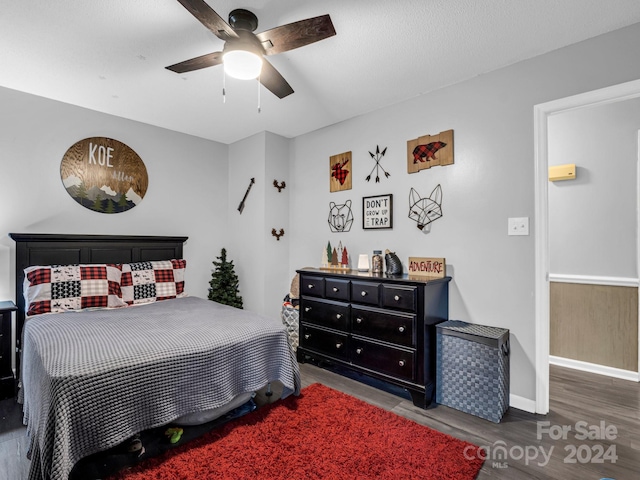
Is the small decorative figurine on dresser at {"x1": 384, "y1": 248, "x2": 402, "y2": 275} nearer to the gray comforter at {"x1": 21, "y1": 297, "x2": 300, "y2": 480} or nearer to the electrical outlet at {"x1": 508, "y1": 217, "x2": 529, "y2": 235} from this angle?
the electrical outlet at {"x1": 508, "y1": 217, "x2": 529, "y2": 235}

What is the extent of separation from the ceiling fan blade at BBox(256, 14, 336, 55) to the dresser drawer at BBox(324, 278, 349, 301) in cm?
187

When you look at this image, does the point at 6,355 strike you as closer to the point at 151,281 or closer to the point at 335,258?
the point at 151,281

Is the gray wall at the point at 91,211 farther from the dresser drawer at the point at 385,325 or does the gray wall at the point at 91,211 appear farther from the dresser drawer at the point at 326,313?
the dresser drawer at the point at 385,325

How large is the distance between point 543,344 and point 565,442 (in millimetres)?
608

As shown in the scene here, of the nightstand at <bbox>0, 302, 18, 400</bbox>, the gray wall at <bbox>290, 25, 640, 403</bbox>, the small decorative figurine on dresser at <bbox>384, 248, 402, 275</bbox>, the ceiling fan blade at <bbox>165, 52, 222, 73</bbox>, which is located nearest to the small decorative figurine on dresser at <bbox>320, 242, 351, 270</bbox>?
the gray wall at <bbox>290, 25, 640, 403</bbox>

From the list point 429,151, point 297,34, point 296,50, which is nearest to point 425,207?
point 429,151

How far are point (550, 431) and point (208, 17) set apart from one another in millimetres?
3127

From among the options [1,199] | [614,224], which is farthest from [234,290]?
[614,224]

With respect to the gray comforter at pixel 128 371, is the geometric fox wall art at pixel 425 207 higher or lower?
higher

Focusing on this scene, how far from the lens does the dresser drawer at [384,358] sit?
2.59 metres

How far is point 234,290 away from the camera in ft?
13.8

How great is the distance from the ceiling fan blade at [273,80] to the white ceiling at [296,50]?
223 millimetres

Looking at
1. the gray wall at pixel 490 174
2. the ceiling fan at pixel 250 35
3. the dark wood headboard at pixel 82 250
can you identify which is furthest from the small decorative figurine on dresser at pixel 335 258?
the ceiling fan at pixel 250 35

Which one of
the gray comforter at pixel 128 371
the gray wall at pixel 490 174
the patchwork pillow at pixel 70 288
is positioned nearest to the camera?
the gray comforter at pixel 128 371
